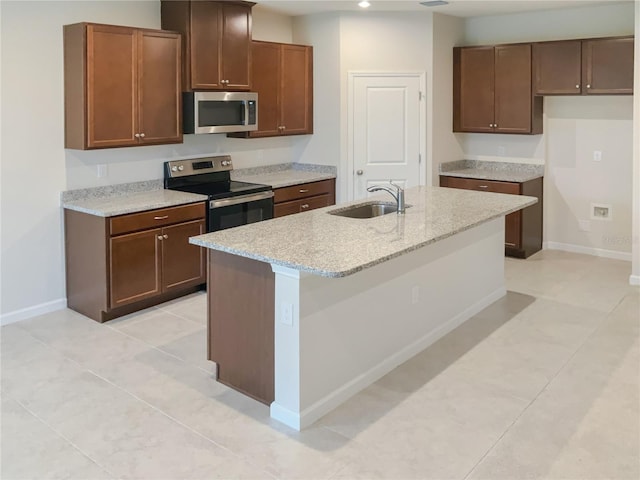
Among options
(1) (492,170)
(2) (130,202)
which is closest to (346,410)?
(2) (130,202)

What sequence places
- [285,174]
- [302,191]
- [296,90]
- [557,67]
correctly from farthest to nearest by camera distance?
[285,174] < [296,90] < [302,191] < [557,67]

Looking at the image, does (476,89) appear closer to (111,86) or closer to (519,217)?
(519,217)

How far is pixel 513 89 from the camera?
6578 mm

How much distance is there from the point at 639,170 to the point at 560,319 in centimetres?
173

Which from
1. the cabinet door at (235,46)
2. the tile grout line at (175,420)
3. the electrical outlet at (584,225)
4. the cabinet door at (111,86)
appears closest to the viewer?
the tile grout line at (175,420)

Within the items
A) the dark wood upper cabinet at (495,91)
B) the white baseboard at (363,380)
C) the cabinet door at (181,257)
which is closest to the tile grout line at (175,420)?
the white baseboard at (363,380)

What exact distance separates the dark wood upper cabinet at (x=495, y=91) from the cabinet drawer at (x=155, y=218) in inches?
132

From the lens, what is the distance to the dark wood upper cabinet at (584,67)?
5.86 m

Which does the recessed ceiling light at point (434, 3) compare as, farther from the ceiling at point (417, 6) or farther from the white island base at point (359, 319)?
the white island base at point (359, 319)

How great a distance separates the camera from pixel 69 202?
4914 mm

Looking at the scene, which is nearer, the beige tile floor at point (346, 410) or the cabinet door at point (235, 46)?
the beige tile floor at point (346, 410)

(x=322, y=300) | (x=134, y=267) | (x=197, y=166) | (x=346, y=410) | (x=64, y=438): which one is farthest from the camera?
(x=197, y=166)

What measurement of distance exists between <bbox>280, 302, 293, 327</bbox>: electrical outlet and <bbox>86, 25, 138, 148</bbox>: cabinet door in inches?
95.6

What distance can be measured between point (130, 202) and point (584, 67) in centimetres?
447
